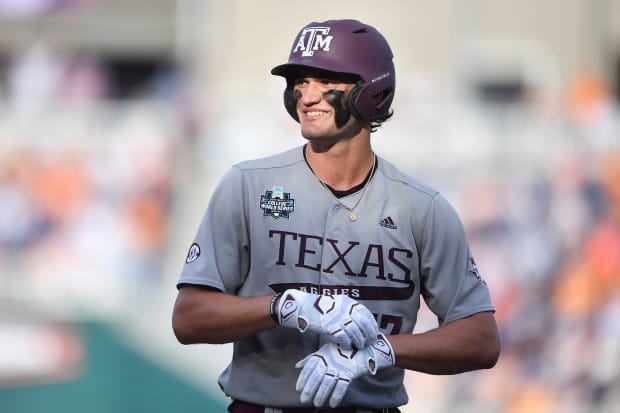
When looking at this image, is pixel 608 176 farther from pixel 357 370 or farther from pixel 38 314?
pixel 357 370

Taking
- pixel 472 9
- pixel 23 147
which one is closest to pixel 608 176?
pixel 23 147

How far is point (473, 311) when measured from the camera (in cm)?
444

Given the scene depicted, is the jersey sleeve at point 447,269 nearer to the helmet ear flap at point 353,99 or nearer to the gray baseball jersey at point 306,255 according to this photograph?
the gray baseball jersey at point 306,255

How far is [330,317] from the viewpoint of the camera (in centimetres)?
393

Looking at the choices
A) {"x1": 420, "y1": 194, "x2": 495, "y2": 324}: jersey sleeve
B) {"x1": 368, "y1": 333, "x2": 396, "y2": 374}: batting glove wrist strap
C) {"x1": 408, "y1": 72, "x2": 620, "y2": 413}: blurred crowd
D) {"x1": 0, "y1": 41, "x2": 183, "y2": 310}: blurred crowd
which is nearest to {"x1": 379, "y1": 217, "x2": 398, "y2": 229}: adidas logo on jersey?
{"x1": 420, "y1": 194, "x2": 495, "y2": 324}: jersey sleeve

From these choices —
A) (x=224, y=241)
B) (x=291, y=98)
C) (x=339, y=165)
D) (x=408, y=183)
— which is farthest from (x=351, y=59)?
(x=224, y=241)

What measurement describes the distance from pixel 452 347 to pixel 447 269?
302mm

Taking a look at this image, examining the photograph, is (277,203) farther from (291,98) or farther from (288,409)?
(288,409)

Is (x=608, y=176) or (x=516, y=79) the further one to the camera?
(x=516, y=79)

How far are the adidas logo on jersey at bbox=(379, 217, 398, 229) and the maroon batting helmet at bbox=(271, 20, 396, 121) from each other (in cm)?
37

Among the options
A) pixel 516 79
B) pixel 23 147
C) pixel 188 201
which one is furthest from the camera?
pixel 516 79

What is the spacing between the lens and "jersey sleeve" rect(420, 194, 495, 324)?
4418 millimetres

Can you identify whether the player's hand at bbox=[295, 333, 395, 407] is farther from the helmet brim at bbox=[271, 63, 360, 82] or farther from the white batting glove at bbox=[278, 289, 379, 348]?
the helmet brim at bbox=[271, 63, 360, 82]

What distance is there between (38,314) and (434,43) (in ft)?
39.6
